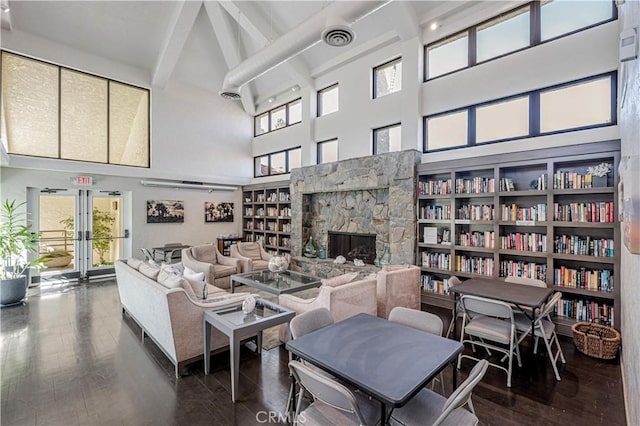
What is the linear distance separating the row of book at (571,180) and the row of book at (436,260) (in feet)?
6.37

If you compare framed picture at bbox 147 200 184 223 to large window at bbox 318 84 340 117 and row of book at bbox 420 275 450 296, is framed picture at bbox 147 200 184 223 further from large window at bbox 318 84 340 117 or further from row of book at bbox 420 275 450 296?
row of book at bbox 420 275 450 296

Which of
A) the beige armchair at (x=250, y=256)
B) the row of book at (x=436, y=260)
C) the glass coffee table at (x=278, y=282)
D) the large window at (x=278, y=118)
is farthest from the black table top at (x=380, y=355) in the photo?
the large window at (x=278, y=118)

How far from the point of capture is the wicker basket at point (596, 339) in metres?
3.24

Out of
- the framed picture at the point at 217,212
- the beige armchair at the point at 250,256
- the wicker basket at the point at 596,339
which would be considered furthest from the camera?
the framed picture at the point at 217,212

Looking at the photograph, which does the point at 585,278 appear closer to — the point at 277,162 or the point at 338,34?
the point at 338,34

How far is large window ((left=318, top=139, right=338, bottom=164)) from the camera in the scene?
7570 mm

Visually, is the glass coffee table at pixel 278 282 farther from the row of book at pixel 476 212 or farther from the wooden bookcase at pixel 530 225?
the row of book at pixel 476 212

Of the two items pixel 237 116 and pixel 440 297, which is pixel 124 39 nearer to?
pixel 237 116

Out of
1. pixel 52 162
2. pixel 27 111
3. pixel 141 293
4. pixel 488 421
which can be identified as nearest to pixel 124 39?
pixel 27 111

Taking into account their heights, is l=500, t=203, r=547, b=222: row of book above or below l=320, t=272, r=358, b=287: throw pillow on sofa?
above

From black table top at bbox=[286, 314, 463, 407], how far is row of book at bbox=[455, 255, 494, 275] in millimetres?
3171

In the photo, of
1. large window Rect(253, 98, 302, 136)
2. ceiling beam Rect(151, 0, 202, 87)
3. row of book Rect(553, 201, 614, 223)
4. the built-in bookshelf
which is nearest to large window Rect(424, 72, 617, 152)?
row of book Rect(553, 201, 614, 223)

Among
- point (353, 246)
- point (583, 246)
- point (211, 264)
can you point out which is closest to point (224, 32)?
point (211, 264)

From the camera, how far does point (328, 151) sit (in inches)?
306
